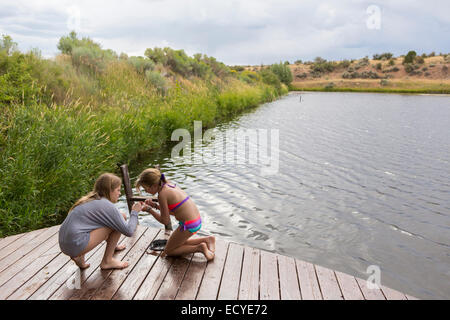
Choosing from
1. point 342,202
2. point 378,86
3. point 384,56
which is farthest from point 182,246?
point 384,56

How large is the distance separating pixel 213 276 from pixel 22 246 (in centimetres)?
249

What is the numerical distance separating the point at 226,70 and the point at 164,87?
1702 cm

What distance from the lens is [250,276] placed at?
3.73 metres

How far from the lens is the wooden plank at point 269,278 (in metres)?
3.39

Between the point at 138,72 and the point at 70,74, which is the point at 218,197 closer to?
the point at 70,74

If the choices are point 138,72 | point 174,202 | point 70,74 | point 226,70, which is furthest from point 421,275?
point 226,70

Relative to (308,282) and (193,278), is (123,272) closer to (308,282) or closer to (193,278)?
(193,278)

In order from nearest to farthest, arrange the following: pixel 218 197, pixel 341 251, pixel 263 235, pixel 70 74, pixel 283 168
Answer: pixel 341 251, pixel 263 235, pixel 218 197, pixel 283 168, pixel 70 74

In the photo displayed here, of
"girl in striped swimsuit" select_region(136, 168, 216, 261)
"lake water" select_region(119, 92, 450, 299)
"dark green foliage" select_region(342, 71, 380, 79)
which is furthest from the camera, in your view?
"dark green foliage" select_region(342, 71, 380, 79)

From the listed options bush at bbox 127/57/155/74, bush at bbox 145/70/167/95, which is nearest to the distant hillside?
bush at bbox 127/57/155/74

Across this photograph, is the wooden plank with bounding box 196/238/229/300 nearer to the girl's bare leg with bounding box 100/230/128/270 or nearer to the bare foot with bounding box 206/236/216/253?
the bare foot with bounding box 206/236/216/253

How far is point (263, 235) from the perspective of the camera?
243 inches

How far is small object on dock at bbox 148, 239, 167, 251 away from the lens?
438cm

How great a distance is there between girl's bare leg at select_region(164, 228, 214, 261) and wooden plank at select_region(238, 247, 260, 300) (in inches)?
17.1
